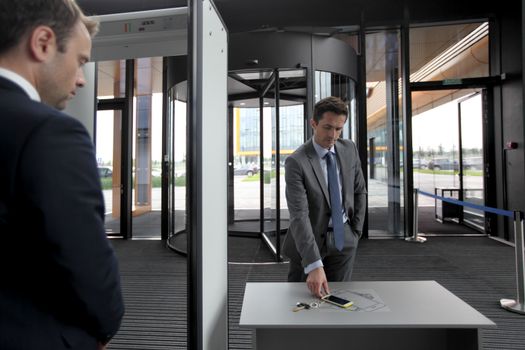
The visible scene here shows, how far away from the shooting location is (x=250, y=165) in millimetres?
6371

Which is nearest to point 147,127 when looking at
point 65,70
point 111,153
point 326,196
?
point 111,153

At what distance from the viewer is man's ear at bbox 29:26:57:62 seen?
2.09 ft

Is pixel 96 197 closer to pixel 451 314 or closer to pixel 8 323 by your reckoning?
pixel 8 323

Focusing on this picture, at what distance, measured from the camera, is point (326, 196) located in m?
1.93

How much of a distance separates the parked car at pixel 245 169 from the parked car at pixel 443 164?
10.9ft

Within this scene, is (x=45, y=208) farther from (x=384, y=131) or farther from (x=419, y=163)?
(x=419, y=163)

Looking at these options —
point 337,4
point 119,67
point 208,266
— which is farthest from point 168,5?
point 208,266

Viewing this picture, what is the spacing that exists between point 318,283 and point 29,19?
1.41m

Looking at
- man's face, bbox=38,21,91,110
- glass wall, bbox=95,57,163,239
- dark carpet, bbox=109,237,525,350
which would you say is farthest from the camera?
glass wall, bbox=95,57,163,239

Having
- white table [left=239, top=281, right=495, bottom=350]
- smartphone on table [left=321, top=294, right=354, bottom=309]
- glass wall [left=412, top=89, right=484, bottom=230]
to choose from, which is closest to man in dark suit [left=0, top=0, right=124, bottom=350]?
white table [left=239, top=281, right=495, bottom=350]

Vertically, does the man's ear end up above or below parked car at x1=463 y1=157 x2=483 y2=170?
below

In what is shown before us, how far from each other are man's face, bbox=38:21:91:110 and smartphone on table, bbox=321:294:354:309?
1.27m

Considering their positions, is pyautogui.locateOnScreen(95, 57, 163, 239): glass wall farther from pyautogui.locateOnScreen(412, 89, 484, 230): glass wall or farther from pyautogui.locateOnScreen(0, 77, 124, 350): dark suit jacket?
pyautogui.locateOnScreen(0, 77, 124, 350): dark suit jacket

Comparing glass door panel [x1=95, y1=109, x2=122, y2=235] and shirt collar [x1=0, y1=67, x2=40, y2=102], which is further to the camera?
glass door panel [x1=95, y1=109, x2=122, y2=235]
